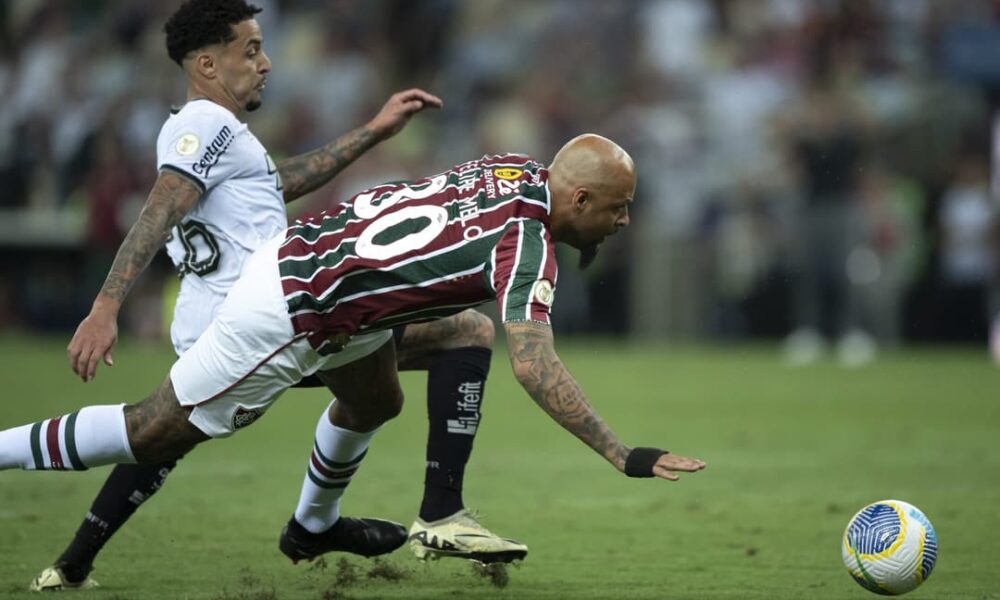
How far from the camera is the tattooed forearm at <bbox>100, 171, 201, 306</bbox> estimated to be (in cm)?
582

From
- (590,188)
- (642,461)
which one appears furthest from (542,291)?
(642,461)

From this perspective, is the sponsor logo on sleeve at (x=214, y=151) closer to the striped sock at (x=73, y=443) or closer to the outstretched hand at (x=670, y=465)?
the striped sock at (x=73, y=443)

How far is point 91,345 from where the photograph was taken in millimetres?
5496

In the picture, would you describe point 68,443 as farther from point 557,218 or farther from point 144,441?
point 557,218

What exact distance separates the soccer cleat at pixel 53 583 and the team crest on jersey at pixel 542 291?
7.90 feet

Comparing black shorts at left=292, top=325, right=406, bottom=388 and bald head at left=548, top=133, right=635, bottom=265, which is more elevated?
bald head at left=548, top=133, right=635, bottom=265

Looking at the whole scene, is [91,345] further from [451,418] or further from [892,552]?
[892,552]

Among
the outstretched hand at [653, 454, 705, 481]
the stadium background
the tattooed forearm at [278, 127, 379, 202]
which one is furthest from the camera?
the stadium background

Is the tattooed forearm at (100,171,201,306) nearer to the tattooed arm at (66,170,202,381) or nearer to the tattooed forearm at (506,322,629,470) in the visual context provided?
the tattooed arm at (66,170,202,381)

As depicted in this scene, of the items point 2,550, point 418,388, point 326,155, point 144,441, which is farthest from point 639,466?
point 418,388

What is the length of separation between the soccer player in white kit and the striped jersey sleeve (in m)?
1.23

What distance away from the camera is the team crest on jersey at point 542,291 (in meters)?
5.33

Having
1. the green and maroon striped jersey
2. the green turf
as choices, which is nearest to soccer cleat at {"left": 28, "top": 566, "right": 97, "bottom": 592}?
the green turf

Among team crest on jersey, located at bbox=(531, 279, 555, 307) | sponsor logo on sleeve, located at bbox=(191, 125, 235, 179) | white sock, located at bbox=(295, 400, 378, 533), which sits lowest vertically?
white sock, located at bbox=(295, 400, 378, 533)
